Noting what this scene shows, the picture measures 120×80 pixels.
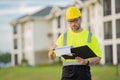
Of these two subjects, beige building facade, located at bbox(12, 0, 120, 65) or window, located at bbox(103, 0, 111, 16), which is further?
window, located at bbox(103, 0, 111, 16)

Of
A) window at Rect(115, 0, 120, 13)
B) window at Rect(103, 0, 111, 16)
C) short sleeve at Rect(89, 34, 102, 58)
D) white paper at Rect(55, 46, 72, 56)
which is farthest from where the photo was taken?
window at Rect(103, 0, 111, 16)

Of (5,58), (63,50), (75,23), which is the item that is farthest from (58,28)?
(63,50)

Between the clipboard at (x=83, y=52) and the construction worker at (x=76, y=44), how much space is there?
51mm

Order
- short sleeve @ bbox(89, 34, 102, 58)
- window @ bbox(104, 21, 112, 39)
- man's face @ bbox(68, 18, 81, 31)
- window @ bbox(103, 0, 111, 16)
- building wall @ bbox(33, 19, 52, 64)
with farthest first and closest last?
building wall @ bbox(33, 19, 52, 64) → window @ bbox(103, 0, 111, 16) → window @ bbox(104, 21, 112, 39) → short sleeve @ bbox(89, 34, 102, 58) → man's face @ bbox(68, 18, 81, 31)

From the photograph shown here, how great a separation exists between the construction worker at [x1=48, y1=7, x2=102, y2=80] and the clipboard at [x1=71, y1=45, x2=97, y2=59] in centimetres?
5

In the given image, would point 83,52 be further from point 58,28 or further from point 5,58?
point 5,58

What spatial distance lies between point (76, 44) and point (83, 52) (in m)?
0.17

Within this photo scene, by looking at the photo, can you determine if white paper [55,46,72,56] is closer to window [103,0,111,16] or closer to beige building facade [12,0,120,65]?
beige building facade [12,0,120,65]

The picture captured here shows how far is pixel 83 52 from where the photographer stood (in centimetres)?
675

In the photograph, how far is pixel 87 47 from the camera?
6746 millimetres

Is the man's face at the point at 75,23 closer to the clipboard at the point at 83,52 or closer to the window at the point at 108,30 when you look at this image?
the clipboard at the point at 83,52

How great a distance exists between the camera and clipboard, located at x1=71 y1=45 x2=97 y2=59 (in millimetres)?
6706

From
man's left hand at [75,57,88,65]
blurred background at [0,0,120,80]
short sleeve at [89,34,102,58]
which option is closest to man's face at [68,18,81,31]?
short sleeve at [89,34,102,58]

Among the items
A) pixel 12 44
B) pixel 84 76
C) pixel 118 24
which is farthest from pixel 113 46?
pixel 84 76
